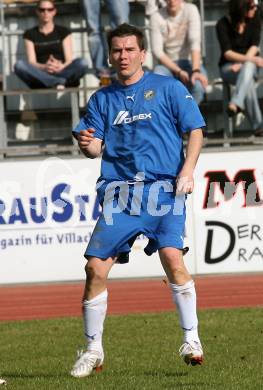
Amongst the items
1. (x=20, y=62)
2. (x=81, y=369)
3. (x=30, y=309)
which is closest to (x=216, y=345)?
(x=81, y=369)

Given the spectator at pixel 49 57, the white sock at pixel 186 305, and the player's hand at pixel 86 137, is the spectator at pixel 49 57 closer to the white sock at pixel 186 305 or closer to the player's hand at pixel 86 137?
the player's hand at pixel 86 137

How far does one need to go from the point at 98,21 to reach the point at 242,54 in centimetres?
240

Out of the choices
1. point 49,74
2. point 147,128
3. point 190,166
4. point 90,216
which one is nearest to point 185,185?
point 190,166

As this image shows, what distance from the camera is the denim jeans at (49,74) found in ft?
55.4

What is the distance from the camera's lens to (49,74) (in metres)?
16.9

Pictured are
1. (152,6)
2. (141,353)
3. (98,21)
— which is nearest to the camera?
(141,353)

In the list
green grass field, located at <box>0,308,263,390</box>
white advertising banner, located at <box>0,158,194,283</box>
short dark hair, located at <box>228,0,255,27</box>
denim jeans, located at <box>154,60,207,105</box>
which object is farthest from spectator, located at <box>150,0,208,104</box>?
green grass field, located at <box>0,308,263,390</box>

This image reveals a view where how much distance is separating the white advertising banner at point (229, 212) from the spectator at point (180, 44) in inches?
51.5

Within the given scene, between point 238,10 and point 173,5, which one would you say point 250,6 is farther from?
point 173,5

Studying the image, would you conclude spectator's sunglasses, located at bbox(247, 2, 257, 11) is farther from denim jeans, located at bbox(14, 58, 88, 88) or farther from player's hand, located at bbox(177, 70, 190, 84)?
denim jeans, located at bbox(14, 58, 88, 88)

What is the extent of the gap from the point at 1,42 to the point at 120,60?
11142 millimetres

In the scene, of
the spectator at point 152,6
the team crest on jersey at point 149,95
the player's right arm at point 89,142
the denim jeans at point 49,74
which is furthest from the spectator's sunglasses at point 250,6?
the player's right arm at point 89,142

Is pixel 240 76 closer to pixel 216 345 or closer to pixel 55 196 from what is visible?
pixel 55 196

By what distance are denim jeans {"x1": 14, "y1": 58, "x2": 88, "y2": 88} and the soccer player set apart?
935cm
